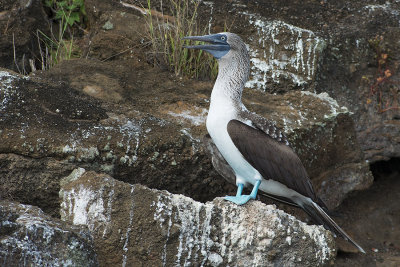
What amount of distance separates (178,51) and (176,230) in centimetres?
259

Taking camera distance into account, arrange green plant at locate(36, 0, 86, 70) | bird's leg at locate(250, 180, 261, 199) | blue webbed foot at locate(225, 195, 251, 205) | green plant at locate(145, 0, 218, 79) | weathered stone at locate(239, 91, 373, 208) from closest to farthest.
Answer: blue webbed foot at locate(225, 195, 251, 205), bird's leg at locate(250, 180, 261, 199), weathered stone at locate(239, 91, 373, 208), green plant at locate(145, 0, 218, 79), green plant at locate(36, 0, 86, 70)

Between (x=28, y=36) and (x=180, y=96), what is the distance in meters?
2.14

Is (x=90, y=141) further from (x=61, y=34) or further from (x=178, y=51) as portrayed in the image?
(x=61, y=34)

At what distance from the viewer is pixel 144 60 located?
643cm

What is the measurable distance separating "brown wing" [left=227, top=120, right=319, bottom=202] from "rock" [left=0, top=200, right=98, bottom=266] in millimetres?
1378

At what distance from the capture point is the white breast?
4602 millimetres

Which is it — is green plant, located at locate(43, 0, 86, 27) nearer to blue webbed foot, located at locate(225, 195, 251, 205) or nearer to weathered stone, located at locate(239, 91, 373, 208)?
weathered stone, located at locate(239, 91, 373, 208)

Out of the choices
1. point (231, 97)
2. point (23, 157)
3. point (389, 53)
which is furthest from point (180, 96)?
point (389, 53)

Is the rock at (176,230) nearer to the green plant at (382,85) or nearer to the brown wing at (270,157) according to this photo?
the brown wing at (270,157)

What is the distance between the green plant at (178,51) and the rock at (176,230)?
7.54 feet

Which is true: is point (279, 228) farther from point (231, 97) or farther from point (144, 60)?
point (144, 60)

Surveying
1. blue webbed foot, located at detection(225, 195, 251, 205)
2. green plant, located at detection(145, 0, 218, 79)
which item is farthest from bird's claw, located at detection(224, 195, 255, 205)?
green plant, located at detection(145, 0, 218, 79)

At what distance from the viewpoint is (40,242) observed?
11.6 feet

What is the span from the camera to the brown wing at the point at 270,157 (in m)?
4.58
